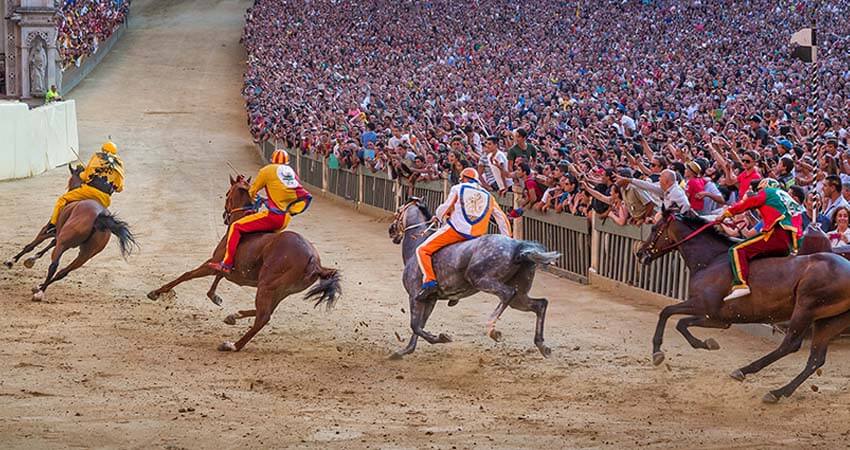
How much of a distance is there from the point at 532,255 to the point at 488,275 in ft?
1.77

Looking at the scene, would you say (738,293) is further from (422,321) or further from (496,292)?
(422,321)

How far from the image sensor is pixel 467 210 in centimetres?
1289

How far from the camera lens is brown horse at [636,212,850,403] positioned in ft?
35.4

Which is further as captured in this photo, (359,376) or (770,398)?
(359,376)

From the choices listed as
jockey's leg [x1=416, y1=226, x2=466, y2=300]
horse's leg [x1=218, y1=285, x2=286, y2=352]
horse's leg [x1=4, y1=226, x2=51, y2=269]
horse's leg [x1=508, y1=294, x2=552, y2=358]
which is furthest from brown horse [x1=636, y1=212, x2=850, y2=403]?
horse's leg [x1=4, y1=226, x2=51, y2=269]

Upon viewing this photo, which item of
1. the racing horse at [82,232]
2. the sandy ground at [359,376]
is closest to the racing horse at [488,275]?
the sandy ground at [359,376]

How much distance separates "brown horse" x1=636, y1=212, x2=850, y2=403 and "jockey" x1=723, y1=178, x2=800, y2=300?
86mm

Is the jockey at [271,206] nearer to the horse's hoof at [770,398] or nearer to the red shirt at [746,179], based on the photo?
the red shirt at [746,179]

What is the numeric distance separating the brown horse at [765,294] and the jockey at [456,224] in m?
1.65

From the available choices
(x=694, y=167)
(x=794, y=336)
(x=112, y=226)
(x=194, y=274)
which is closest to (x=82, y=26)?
(x=112, y=226)

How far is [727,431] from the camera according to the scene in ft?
32.3

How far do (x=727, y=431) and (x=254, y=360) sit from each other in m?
4.96

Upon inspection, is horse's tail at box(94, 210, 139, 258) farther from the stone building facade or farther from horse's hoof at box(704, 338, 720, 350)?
the stone building facade

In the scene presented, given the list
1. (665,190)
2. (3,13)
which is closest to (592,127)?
(665,190)
